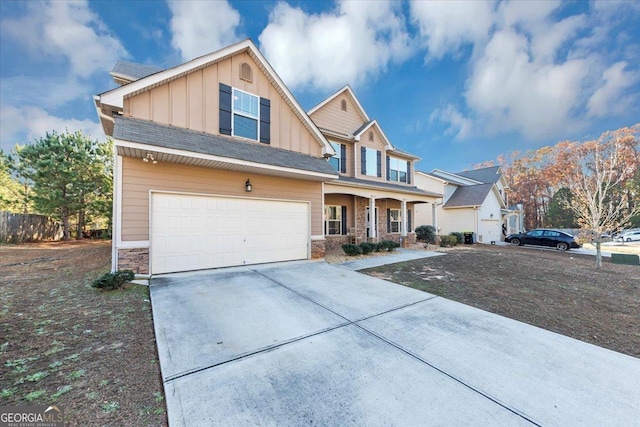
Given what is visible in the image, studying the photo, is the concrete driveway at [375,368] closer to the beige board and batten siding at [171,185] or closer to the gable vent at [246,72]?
the beige board and batten siding at [171,185]

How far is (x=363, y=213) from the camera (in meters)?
14.6

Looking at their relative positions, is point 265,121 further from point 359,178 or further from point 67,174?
point 67,174

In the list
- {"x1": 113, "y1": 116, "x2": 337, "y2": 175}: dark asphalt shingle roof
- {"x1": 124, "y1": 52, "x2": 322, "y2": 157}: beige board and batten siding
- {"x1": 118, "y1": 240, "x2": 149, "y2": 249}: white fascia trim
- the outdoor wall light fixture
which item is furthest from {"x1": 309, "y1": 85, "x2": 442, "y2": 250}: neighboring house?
{"x1": 118, "y1": 240, "x2": 149, "y2": 249}: white fascia trim

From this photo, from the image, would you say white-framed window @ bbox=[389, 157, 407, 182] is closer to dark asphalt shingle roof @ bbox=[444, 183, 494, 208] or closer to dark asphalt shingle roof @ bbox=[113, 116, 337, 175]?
dark asphalt shingle roof @ bbox=[444, 183, 494, 208]

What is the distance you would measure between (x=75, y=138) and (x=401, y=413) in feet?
74.6

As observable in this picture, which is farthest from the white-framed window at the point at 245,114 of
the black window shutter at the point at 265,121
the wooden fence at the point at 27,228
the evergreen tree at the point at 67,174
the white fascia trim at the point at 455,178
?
the white fascia trim at the point at 455,178

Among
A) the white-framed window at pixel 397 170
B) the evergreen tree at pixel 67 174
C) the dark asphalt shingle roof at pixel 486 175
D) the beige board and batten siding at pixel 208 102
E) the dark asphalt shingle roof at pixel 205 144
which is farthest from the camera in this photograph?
the dark asphalt shingle roof at pixel 486 175

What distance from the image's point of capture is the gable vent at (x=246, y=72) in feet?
28.3

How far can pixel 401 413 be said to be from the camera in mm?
2221

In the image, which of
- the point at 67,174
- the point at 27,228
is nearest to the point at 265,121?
the point at 67,174

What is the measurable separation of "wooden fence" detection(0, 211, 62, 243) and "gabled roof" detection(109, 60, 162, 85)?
13.2 m

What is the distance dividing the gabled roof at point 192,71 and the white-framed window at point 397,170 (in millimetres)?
7269

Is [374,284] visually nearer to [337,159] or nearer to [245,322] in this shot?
[245,322]

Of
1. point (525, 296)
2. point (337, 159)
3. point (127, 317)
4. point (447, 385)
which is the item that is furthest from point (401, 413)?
point (337, 159)
